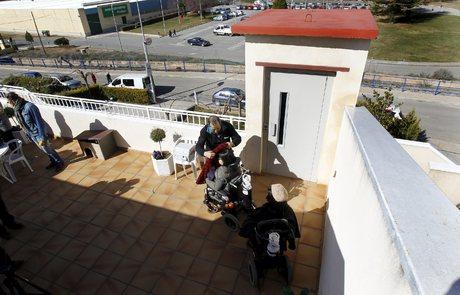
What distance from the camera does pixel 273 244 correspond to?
3.56 meters

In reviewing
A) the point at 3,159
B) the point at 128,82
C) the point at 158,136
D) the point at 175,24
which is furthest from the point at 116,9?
the point at 158,136

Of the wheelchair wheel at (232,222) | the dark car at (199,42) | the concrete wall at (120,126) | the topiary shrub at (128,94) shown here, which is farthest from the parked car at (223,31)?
the wheelchair wheel at (232,222)

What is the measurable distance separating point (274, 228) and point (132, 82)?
20.8 meters

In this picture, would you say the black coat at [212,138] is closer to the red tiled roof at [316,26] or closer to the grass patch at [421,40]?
the red tiled roof at [316,26]

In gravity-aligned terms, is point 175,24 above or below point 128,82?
below

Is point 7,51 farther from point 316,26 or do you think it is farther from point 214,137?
point 316,26

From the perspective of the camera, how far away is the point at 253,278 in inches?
163

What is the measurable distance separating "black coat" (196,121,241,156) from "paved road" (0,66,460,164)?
41.0ft

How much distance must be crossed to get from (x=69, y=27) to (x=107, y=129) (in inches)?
2103

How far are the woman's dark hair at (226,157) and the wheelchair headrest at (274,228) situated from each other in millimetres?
1686

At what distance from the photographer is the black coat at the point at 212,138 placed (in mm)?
5238

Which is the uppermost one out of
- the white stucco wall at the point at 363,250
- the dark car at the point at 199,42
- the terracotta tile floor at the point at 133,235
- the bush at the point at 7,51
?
the white stucco wall at the point at 363,250

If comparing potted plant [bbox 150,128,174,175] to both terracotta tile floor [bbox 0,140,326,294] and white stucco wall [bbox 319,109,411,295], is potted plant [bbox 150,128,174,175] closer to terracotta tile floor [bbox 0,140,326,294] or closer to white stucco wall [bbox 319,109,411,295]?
terracotta tile floor [bbox 0,140,326,294]

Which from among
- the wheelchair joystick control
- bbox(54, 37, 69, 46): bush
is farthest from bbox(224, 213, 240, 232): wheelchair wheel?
bbox(54, 37, 69, 46): bush
